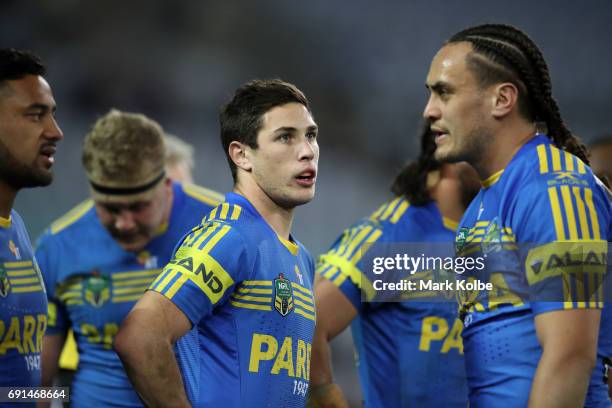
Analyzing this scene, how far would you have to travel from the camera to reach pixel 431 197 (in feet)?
12.4

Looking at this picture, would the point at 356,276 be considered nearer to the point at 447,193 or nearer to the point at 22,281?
the point at 447,193

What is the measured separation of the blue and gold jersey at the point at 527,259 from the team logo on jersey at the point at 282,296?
634mm

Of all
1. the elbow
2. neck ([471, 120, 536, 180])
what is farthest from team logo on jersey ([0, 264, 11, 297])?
neck ([471, 120, 536, 180])

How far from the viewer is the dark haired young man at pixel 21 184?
2.90 meters

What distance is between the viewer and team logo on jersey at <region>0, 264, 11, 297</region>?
2875mm

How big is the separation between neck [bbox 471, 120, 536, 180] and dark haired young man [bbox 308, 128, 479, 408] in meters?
0.79

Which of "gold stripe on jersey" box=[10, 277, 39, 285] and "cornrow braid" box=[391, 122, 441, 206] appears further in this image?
"cornrow braid" box=[391, 122, 441, 206]

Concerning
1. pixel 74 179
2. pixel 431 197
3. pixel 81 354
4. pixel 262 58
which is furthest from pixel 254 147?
pixel 262 58

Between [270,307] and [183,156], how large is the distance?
292 centimetres

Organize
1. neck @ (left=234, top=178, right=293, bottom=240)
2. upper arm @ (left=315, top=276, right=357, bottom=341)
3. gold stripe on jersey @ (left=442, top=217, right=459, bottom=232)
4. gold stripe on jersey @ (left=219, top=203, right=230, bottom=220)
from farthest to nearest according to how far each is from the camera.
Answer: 1. gold stripe on jersey @ (left=442, top=217, right=459, bottom=232)
2. upper arm @ (left=315, top=276, right=357, bottom=341)
3. neck @ (left=234, top=178, right=293, bottom=240)
4. gold stripe on jersey @ (left=219, top=203, right=230, bottom=220)

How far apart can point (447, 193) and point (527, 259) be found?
1.14 m

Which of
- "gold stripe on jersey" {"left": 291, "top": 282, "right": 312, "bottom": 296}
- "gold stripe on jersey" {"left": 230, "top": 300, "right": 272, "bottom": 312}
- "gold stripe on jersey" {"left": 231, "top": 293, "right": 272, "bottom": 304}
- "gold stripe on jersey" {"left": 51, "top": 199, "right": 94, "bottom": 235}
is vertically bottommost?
"gold stripe on jersey" {"left": 230, "top": 300, "right": 272, "bottom": 312}

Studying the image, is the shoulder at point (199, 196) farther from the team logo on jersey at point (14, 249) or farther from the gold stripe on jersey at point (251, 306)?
the gold stripe on jersey at point (251, 306)

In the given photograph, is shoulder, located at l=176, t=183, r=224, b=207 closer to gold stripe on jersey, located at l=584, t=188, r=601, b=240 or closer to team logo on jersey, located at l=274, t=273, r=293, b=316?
team logo on jersey, located at l=274, t=273, r=293, b=316
